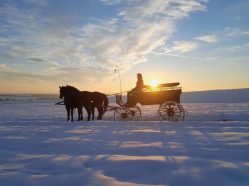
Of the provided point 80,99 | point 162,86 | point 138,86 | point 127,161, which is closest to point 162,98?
point 162,86

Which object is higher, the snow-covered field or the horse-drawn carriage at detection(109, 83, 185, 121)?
the horse-drawn carriage at detection(109, 83, 185, 121)

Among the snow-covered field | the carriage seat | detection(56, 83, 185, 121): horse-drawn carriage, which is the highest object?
the carriage seat

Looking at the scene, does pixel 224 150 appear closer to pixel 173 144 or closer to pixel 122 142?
pixel 173 144

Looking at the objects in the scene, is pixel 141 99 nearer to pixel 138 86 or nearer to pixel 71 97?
pixel 138 86

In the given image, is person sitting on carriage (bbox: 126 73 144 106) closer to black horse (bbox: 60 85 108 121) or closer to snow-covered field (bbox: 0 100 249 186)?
→ black horse (bbox: 60 85 108 121)

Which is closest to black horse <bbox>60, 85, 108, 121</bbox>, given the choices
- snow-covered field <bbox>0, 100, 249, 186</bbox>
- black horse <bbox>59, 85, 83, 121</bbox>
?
black horse <bbox>59, 85, 83, 121</bbox>

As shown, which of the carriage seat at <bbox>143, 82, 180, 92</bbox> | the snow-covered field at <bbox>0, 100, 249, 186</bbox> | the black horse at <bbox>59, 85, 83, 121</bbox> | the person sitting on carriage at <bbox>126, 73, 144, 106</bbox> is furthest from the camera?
the black horse at <bbox>59, 85, 83, 121</bbox>

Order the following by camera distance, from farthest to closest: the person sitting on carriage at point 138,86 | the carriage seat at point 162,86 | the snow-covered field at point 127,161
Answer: the person sitting on carriage at point 138,86
the carriage seat at point 162,86
the snow-covered field at point 127,161

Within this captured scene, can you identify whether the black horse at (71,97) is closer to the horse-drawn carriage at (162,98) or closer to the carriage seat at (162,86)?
the horse-drawn carriage at (162,98)

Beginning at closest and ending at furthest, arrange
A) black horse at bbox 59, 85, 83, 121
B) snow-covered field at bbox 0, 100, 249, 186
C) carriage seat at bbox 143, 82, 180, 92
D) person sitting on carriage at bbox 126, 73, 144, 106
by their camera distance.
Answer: snow-covered field at bbox 0, 100, 249, 186
carriage seat at bbox 143, 82, 180, 92
person sitting on carriage at bbox 126, 73, 144, 106
black horse at bbox 59, 85, 83, 121

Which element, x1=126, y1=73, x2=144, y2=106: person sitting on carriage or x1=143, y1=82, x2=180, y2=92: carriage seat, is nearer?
x1=143, y1=82, x2=180, y2=92: carriage seat

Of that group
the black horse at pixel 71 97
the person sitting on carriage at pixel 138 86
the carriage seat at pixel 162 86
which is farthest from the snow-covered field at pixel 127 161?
the black horse at pixel 71 97

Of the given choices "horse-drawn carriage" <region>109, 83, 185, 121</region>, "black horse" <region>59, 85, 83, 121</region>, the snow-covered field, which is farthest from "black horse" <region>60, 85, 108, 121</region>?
the snow-covered field

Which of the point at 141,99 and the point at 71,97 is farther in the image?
the point at 71,97
